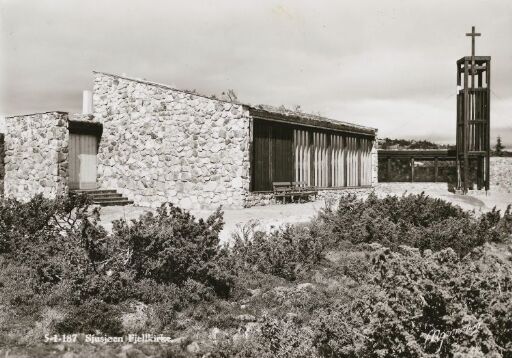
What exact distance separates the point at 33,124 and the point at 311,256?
39.3 feet

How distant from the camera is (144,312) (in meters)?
5.84

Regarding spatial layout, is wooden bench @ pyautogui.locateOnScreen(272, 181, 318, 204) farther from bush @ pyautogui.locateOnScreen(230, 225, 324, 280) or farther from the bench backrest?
bush @ pyautogui.locateOnScreen(230, 225, 324, 280)

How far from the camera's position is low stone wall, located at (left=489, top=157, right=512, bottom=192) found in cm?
2638

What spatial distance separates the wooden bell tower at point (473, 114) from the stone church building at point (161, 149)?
7.83 metres

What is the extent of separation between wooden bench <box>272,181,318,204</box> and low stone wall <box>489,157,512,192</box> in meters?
13.5

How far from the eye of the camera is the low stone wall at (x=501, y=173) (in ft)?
86.5

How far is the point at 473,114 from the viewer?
23.2 m

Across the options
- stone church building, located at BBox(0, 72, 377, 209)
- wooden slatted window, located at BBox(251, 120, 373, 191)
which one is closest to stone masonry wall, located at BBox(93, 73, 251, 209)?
stone church building, located at BBox(0, 72, 377, 209)

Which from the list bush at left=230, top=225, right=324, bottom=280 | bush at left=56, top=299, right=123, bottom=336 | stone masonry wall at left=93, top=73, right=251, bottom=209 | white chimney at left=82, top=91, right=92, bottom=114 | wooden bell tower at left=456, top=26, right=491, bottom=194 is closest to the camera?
bush at left=56, top=299, right=123, bottom=336

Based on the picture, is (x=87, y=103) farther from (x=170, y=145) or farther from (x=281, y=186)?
(x=281, y=186)

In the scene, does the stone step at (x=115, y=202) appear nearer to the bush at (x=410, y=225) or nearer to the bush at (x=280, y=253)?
the bush at (x=410, y=225)

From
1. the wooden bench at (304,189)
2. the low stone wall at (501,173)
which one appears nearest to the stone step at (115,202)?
the wooden bench at (304,189)

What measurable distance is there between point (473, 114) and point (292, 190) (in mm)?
11399

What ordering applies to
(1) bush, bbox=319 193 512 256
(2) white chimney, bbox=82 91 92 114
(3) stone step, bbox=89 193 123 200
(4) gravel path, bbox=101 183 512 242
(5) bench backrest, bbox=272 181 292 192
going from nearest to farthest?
1. (1) bush, bbox=319 193 512 256
2. (4) gravel path, bbox=101 183 512 242
3. (5) bench backrest, bbox=272 181 292 192
4. (3) stone step, bbox=89 193 123 200
5. (2) white chimney, bbox=82 91 92 114
